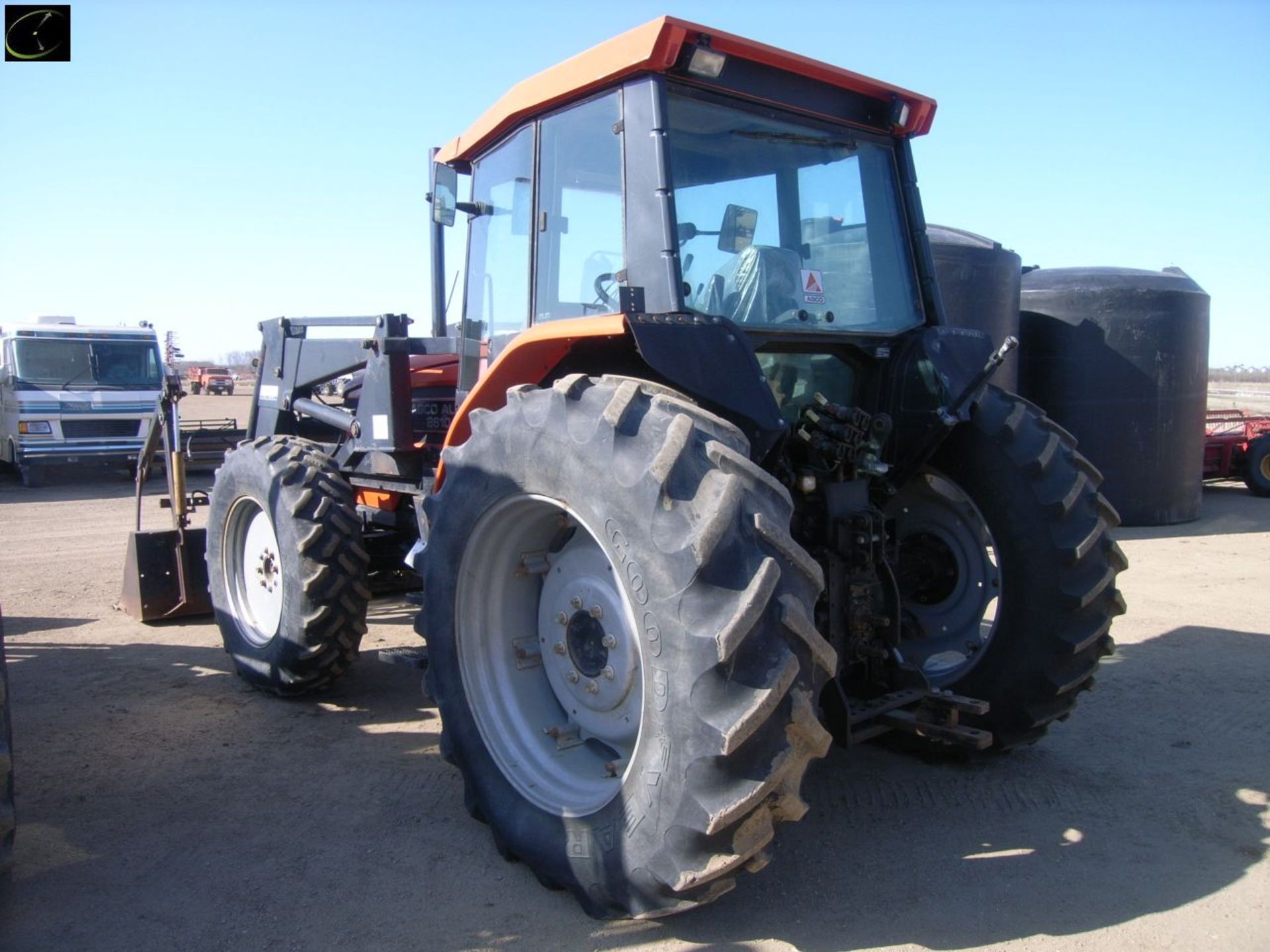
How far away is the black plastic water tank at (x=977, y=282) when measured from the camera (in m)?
9.73

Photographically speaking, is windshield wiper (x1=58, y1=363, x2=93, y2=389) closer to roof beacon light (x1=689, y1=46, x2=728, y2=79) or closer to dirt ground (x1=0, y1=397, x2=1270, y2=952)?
dirt ground (x1=0, y1=397, x2=1270, y2=952)

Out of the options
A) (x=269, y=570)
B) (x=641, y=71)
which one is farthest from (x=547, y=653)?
(x=269, y=570)

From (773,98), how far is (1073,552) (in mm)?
1994

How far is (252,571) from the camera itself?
5.21 metres

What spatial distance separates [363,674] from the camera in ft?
17.7

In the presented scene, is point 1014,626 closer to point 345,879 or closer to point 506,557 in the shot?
point 506,557

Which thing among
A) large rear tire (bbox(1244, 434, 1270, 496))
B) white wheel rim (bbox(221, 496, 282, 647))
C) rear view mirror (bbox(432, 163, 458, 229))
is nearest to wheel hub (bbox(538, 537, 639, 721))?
rear view mirror (bbox(432, 163, 458, 229))

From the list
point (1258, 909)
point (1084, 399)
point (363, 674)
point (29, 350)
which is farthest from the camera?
point (29, 350)

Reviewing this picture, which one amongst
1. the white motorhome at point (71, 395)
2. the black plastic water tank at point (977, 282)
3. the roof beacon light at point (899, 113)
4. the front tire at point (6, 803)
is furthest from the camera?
the white motorhome at point (71, 395)

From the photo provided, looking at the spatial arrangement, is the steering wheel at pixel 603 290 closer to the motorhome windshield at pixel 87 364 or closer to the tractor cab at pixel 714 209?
the tractor cab at pixel 714 209

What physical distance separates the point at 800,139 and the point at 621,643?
204 centimetres

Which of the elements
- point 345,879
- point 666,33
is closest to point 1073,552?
point 666,33

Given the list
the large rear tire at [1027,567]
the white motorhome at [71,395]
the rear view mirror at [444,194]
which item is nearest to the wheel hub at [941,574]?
the large rear tire at [1027,567]

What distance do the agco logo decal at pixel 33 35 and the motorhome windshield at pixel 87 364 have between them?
10.8 meters
